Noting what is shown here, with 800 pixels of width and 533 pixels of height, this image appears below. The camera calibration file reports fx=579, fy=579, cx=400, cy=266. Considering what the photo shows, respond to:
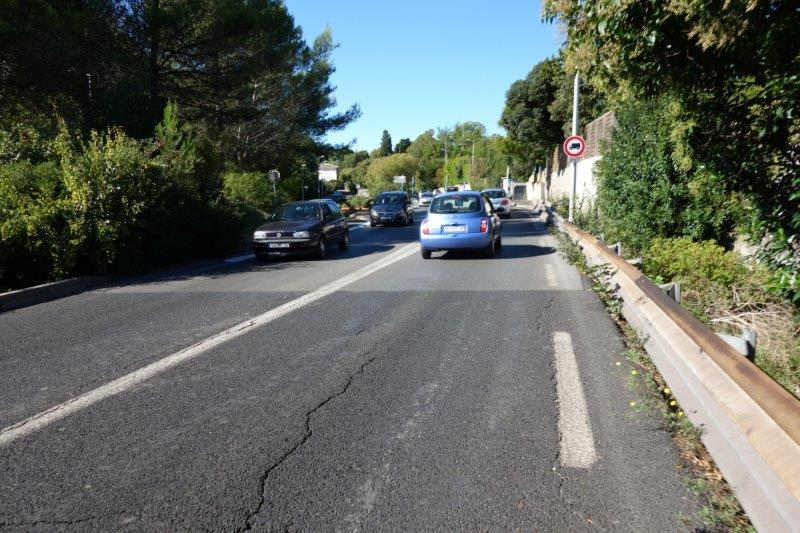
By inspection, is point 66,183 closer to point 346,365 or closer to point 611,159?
point 346,365

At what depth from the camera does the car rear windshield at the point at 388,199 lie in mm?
28180

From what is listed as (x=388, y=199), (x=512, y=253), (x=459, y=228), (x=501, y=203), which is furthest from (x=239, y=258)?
(x=501, y=203)

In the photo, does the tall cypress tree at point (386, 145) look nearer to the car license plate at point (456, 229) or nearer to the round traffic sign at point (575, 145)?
the round traffic sign at point (575, 145)

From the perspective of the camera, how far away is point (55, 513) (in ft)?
9.68

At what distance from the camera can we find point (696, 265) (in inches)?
328

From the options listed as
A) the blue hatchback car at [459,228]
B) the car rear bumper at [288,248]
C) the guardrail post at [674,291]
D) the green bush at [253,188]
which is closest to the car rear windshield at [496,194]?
the green bush at [253,188]

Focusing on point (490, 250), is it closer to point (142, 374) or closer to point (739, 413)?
point (142, 374)

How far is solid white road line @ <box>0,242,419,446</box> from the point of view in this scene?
4.07m

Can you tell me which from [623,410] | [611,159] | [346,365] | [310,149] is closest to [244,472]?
[346,365]

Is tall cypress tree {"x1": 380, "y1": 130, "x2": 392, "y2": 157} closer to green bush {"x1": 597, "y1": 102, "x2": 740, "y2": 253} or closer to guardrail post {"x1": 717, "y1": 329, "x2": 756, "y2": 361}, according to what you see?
green bush {"x1": 597, "y1": 102, "x2": 740, "y2": 253}

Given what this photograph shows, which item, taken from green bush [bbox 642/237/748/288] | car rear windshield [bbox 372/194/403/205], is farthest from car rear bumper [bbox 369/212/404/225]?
green bush [bbox 642/237/748/288]

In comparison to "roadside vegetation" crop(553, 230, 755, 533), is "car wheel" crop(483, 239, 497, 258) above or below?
below

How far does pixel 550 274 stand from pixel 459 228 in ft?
9.90

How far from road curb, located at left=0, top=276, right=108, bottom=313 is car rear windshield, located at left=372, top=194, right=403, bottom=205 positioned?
58.9ft
